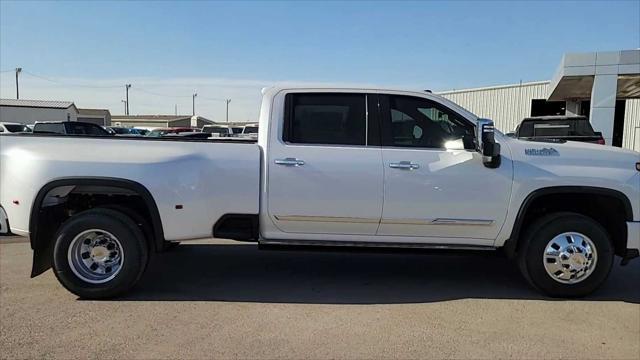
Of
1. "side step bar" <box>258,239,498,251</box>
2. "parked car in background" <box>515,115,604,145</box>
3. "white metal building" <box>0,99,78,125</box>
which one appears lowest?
"side step bar" <box>258,239,498,251</box>

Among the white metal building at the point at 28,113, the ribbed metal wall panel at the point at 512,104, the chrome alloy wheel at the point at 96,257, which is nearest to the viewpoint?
the chrome alloy wheel at the point at 96,257

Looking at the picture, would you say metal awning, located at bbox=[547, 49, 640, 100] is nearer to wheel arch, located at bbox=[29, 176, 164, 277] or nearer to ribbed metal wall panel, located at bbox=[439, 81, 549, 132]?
wheel arch, located at bbox=[29, 176, 164, 277]

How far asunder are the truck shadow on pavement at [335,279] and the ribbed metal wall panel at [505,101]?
3031 centimetres

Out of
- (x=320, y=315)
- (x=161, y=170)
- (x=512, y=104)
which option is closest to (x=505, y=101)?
(x=512, y=104)

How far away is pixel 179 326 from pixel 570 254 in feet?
11.8

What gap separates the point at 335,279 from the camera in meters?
5.76

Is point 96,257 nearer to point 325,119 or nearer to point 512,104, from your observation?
point 325,119

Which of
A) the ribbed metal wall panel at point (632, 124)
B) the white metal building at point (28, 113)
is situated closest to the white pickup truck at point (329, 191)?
the ribbed metal wall panel at point (632, 124)

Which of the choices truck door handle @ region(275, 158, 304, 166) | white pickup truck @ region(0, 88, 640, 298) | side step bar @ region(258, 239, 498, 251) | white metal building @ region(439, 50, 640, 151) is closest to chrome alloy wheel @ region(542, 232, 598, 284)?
white pickup truck @ region(0, 88, 640, 298)

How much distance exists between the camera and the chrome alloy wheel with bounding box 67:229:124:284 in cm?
500

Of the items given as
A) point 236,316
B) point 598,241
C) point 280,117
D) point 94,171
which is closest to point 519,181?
point 598,241

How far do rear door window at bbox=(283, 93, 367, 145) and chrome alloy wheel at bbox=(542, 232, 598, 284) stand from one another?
81.7 inches

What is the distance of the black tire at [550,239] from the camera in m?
5.02

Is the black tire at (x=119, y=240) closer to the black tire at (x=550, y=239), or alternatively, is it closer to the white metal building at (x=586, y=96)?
the black tire at (x=550, y=239)
